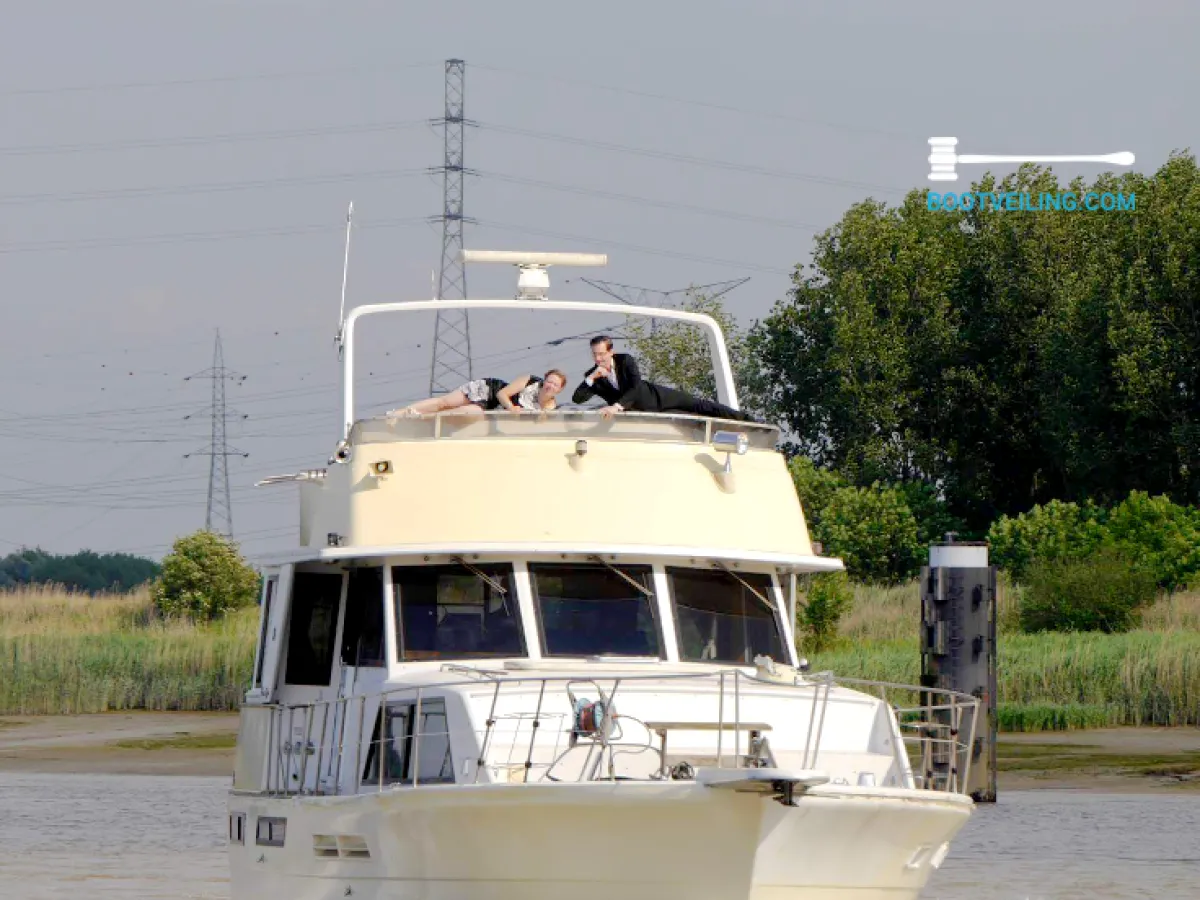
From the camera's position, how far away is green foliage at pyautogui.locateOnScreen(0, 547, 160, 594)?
4390 inches

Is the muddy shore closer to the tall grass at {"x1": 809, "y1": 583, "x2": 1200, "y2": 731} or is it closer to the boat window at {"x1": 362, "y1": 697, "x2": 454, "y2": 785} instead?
the tall grass at {"x1": 809, "y1": 583, "x2": 1200, "y2": 731}

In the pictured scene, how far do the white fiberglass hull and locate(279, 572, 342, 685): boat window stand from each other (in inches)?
106

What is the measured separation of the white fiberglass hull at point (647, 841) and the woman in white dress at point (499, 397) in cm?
423

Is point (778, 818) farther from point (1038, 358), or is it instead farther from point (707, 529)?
point (1038, 358)

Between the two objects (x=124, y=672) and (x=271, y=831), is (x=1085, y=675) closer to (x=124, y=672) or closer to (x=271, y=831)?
(x=124, y=672)

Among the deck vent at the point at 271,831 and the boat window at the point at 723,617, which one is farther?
the boat window at the point at 723,617

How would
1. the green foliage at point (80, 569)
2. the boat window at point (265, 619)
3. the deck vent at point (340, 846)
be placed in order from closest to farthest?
the deck vent at point (340, 846) → the boat window at point (265, 619) → the green foliage at point (80, 569)

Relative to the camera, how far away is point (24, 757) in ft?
120

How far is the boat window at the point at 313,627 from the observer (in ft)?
52.6

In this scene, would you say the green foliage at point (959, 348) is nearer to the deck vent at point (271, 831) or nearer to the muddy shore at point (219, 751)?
the muddy shore at point (219, 751)

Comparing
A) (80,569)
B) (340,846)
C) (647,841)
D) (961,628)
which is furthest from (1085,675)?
(80,569)

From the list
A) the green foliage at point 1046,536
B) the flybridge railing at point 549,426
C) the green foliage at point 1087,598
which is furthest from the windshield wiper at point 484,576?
the green foliage at point 1046,536

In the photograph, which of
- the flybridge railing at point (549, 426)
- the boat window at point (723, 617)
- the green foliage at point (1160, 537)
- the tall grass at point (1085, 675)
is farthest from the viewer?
the green foliage at point (1160, 537)

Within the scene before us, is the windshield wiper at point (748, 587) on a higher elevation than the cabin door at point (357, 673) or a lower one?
higher
